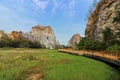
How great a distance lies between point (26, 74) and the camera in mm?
25203

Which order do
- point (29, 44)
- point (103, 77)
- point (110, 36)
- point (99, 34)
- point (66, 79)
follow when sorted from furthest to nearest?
point (29, 44)
point (99, 34)
point (110, 36)
point (103, 77)
point (66, 79)

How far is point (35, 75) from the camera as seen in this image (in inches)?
974

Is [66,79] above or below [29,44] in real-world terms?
below

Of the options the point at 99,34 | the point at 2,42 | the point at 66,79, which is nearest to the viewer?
the point at 66,79

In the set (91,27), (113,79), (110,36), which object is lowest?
(113,79)

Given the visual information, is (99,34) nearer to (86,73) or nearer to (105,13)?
(105,13)

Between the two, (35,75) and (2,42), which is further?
(2,42)

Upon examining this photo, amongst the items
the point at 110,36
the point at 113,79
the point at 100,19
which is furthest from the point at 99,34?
the point at 113,79

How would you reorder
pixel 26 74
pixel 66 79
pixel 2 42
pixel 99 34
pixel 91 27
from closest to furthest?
pixel 66 79
pixel 26 74
pixel 99 34
pixel 91 27
pixel 2 42

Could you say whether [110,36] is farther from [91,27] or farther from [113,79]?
[113,79]

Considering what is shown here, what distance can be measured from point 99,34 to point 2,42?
86.4 metres

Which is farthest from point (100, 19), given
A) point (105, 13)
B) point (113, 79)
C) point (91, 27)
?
point (113, 79)

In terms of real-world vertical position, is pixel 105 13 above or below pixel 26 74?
above

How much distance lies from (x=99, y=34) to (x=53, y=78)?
69.5 metres
